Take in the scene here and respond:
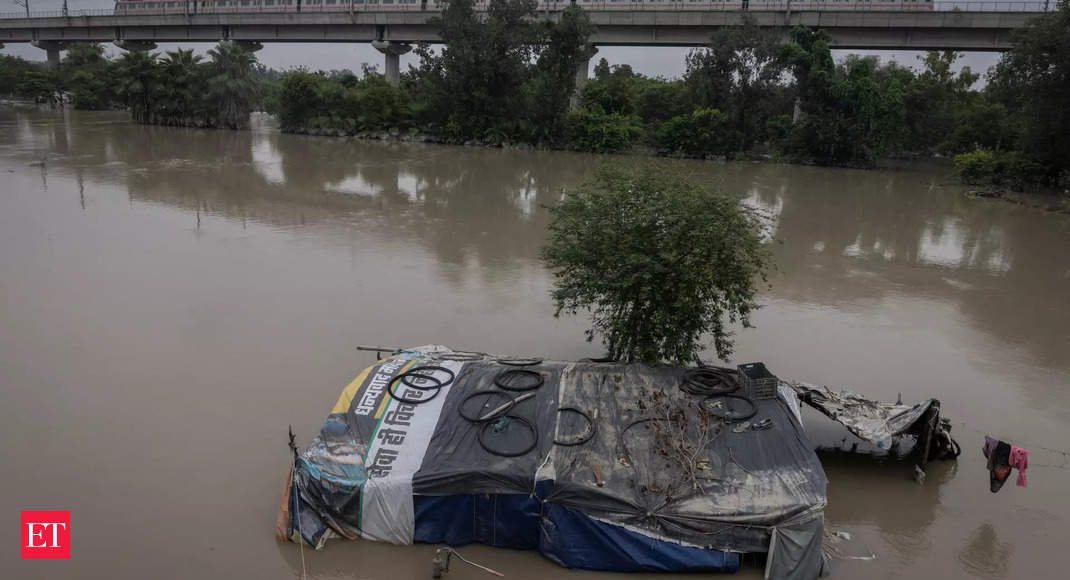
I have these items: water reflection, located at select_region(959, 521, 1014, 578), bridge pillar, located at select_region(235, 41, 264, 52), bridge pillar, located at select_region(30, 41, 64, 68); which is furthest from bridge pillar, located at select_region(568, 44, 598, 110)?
bridge pillar, located at select_region(30, 41, 64, 68)

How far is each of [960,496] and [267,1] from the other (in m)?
55.6

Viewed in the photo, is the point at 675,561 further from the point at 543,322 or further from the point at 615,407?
the point at 543,322

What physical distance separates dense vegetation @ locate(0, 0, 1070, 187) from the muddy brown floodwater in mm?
11463

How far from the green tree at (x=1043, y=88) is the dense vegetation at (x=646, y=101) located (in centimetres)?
11

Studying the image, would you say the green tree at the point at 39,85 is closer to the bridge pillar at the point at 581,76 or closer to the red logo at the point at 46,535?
the bridge pillar at the point at 581,76

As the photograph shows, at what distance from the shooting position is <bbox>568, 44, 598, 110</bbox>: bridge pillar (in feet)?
124

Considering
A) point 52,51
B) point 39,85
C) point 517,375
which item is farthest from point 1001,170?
point 52,51

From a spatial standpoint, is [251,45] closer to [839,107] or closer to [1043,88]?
[839,107]

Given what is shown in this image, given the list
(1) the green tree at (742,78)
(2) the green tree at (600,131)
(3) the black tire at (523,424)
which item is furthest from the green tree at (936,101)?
(3) the black tire at (523,424)

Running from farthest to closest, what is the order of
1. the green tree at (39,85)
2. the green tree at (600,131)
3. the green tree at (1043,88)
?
the green tree at (39,85)
the green tree at (600,131)
the green tree at (1043,88)

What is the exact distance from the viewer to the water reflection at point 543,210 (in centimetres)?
1397

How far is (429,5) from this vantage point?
45.8 m

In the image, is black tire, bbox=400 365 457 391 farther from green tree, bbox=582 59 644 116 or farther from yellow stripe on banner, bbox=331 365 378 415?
green tree, bbox=582 59 644 116

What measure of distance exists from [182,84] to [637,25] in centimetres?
2731
